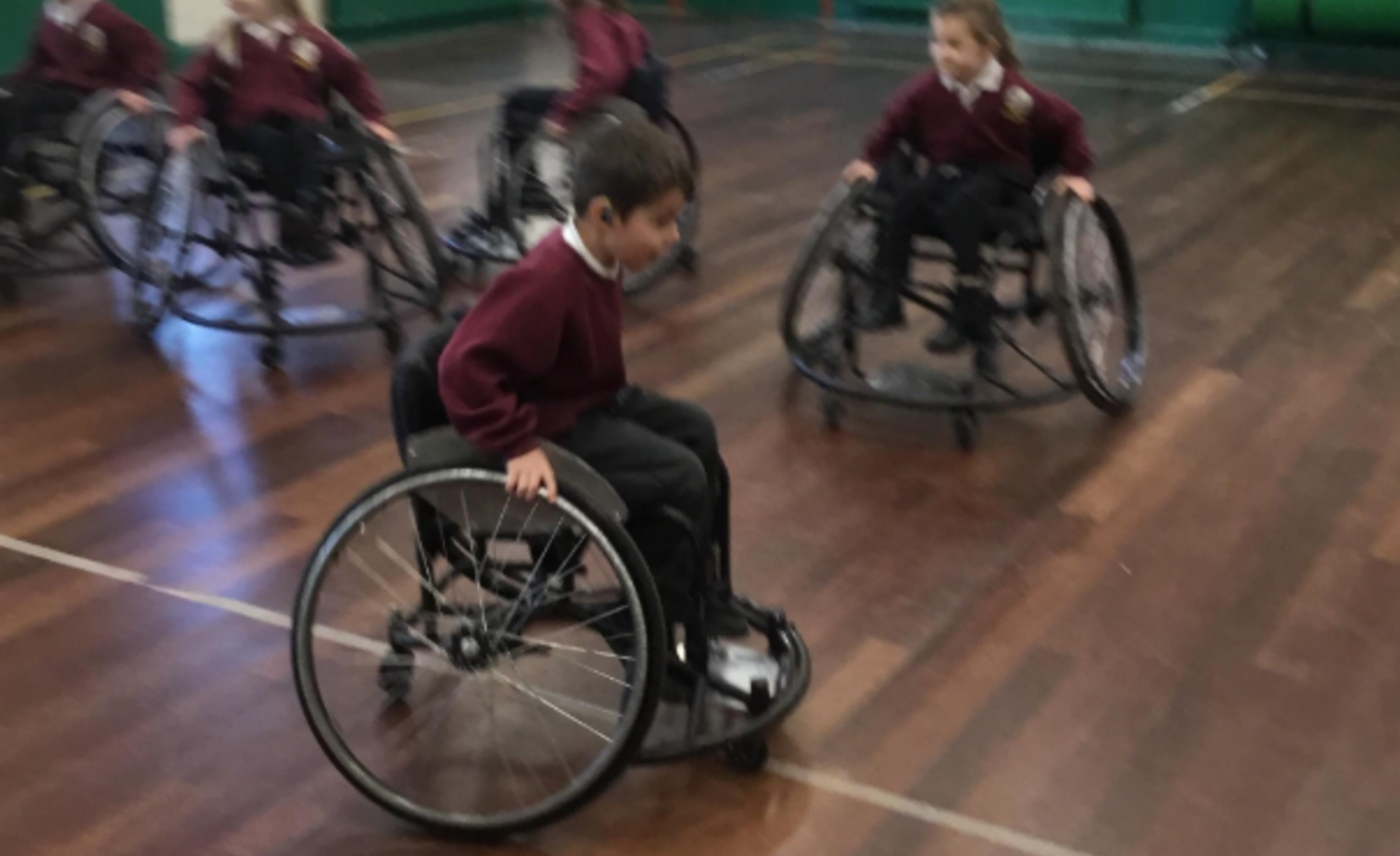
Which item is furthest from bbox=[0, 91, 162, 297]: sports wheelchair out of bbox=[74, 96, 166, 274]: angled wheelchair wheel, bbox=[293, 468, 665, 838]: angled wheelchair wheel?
bbox=[293, 468, 665, 838]: angled wheelchair wheel

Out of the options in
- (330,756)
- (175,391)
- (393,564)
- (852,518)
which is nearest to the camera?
(330,756)

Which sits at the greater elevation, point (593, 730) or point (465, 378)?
point (465, 378)

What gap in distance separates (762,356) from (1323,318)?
1.44m

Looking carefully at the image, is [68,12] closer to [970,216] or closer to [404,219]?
[404,219]

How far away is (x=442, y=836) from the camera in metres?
1.86

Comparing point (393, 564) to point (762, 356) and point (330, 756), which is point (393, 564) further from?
point (762, 356)

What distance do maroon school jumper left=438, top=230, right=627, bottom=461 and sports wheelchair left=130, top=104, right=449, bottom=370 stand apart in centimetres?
160

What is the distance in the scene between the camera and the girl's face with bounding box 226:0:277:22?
3.30 meters

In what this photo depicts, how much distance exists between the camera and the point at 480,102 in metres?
6.37

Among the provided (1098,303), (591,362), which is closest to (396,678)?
A: (591,362)

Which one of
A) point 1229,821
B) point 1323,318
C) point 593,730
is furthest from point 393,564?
point 1323,318

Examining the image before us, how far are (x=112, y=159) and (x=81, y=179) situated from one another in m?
0.31

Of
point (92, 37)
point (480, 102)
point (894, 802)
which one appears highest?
point (92, 37)

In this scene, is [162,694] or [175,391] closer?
[162,694]
